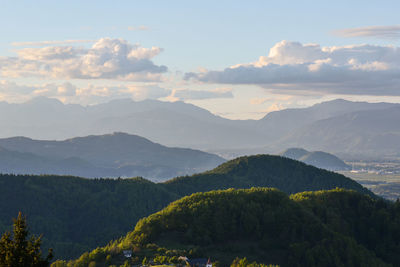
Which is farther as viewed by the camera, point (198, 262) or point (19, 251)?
point (198, 262)

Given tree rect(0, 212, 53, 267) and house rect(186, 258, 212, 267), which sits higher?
tree rect(0, 212, 53, 267)

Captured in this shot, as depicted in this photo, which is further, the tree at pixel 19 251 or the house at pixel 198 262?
the house at pixel 198 262

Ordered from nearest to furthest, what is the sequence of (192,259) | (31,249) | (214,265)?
1. (31,249)
2. (214,265)
3. (192,259)

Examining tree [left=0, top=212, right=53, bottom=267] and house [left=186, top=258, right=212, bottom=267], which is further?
house [left=186, top=258, right=212, bottom=267]

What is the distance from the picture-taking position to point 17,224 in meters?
87.1

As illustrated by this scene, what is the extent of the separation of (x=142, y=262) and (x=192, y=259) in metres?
18.3

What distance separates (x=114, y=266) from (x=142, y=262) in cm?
1076

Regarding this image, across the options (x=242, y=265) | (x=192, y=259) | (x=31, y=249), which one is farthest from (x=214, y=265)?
(x=31, y=249)

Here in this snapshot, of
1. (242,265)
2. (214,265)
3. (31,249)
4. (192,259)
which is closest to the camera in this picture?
(31,249)

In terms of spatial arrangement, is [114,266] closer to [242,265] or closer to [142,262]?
[142,262]

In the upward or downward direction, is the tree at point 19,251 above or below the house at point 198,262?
above

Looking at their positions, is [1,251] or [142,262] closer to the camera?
[1,251]

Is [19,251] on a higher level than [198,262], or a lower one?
higher

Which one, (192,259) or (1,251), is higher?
(1,251)
